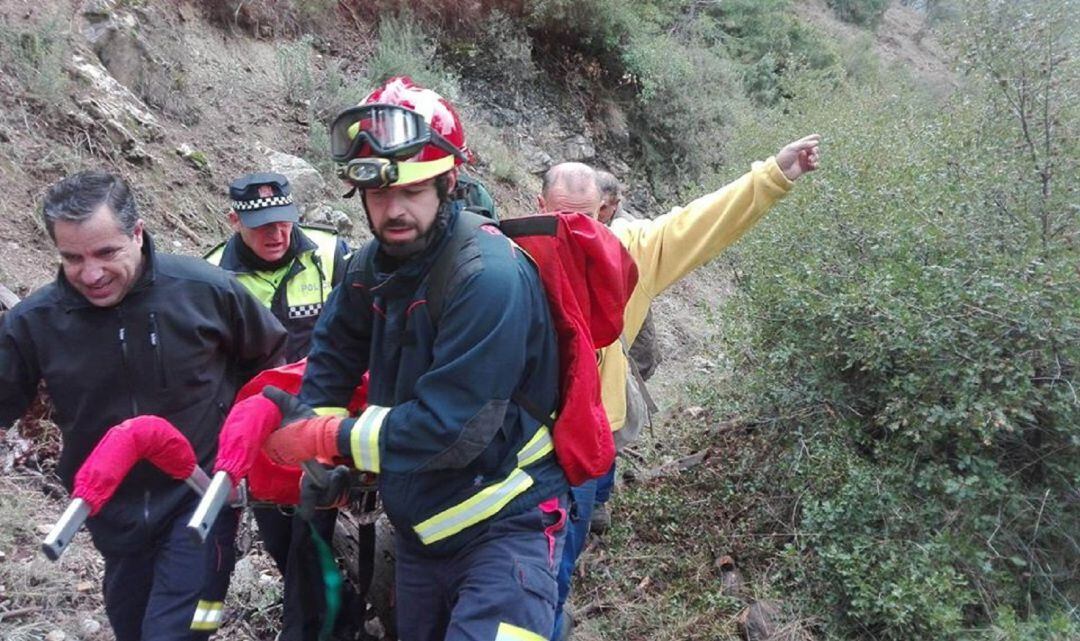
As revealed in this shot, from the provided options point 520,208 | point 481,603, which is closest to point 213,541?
point 481,603

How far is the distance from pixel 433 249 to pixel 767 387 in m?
3.36

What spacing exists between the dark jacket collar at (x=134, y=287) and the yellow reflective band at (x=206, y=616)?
1.09m

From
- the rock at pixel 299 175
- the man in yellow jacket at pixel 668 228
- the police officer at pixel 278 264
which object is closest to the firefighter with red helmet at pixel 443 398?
the man in yellow jacket at pixel 668 228

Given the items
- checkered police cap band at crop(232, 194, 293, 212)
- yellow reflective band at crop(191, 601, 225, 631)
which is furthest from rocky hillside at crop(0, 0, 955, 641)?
checkered police cap band at crop(232, 194, 293, 212)

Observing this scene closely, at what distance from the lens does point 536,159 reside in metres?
12.8

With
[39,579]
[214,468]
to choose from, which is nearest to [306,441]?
[214,468]

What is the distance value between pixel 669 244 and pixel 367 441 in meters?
1.75

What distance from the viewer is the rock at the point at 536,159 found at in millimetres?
12609

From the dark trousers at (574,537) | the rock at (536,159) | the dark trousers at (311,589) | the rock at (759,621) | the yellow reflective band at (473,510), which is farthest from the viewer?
the rock at (536,159)

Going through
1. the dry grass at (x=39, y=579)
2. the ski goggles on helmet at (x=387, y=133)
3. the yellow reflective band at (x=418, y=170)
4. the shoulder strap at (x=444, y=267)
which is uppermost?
the ski goggles on helmet at (x=387, y=133)

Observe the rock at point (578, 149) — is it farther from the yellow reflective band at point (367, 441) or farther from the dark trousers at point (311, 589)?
the yellow reflective band at point (367, 441)

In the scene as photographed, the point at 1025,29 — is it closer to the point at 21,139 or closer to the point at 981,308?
the point at 981,308

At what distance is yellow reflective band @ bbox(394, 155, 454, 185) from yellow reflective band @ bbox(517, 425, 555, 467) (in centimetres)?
78

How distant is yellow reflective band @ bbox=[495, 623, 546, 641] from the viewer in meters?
2.15
